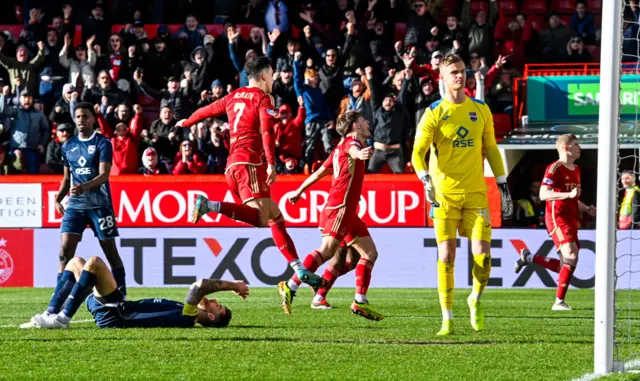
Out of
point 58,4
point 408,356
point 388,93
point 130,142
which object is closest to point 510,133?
point 388,93

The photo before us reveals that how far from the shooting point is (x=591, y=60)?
20.4 metres

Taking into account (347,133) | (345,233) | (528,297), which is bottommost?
(528,297)

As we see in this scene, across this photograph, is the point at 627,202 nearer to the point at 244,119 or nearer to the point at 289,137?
the point at 289,137

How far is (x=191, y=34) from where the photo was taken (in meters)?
21.7

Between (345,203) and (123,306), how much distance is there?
10.2ft

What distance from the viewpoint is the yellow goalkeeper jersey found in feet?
29.6

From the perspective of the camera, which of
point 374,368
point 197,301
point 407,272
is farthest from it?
point 407,272

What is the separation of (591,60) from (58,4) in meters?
10.7

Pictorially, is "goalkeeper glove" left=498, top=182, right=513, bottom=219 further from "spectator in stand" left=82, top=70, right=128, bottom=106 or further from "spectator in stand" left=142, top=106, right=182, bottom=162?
"spectator in stand" left=82, top=70, right=128, bottom=106

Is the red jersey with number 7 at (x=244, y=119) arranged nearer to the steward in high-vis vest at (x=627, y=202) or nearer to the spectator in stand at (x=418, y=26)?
the steward in high-vis vest at (x=627, y=202)

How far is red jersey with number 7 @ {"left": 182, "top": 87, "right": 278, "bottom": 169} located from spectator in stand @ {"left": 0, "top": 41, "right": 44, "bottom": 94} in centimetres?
1058

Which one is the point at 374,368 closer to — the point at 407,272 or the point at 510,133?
the point at 407,272

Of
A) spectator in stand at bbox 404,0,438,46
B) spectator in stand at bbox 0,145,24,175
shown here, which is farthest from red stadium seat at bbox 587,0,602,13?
spectator in stand at bbox 0,145,24,175

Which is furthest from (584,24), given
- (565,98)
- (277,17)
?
(277,17)
